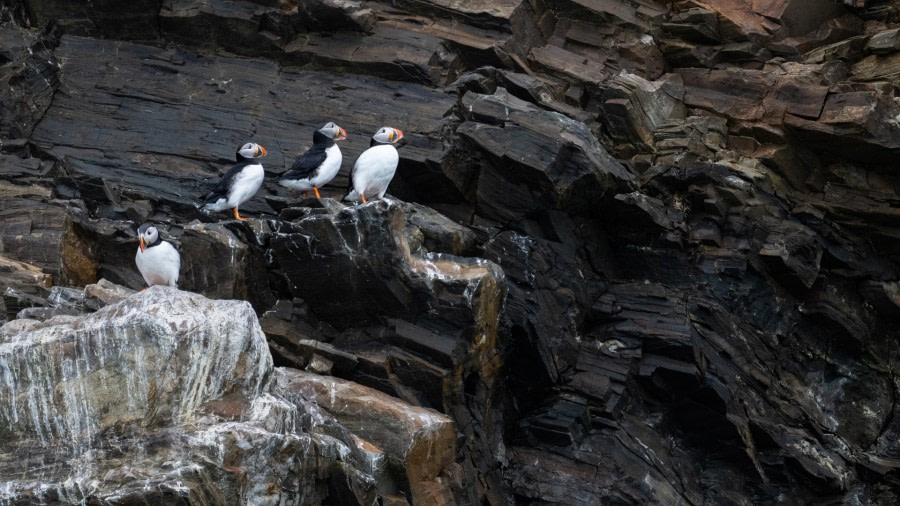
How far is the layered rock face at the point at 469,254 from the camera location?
934 centimetres

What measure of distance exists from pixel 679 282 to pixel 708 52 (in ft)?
15.5

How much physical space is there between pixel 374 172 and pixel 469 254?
1606mm

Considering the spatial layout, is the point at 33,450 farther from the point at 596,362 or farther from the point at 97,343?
the point at 596,362

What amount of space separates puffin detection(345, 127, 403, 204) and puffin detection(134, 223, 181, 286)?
245cm

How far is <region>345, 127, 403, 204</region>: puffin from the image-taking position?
535 inches

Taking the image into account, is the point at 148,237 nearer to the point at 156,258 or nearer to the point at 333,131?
the point at 156,258

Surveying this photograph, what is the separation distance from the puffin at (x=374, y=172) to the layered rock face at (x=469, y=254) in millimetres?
468

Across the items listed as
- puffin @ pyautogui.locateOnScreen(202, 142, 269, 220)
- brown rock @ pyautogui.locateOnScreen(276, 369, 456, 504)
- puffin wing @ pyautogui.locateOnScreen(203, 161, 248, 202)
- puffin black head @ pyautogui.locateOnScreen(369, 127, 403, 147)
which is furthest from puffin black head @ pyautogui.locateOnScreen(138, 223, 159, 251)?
puffin black head @ pyautogui.locateOnScreen(369, 127, 403, 147)

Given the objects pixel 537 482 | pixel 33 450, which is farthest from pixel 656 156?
pixel 33 450

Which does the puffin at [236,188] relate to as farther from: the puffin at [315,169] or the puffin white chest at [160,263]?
the puffin white chest at [160,263]

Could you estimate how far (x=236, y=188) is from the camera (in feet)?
46.4

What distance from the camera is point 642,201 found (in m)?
15.0

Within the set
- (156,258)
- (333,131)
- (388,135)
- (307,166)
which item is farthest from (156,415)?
(333,131)

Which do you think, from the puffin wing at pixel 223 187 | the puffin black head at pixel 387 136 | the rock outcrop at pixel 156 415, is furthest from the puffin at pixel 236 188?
the rock outcrop at pixel 156 415
